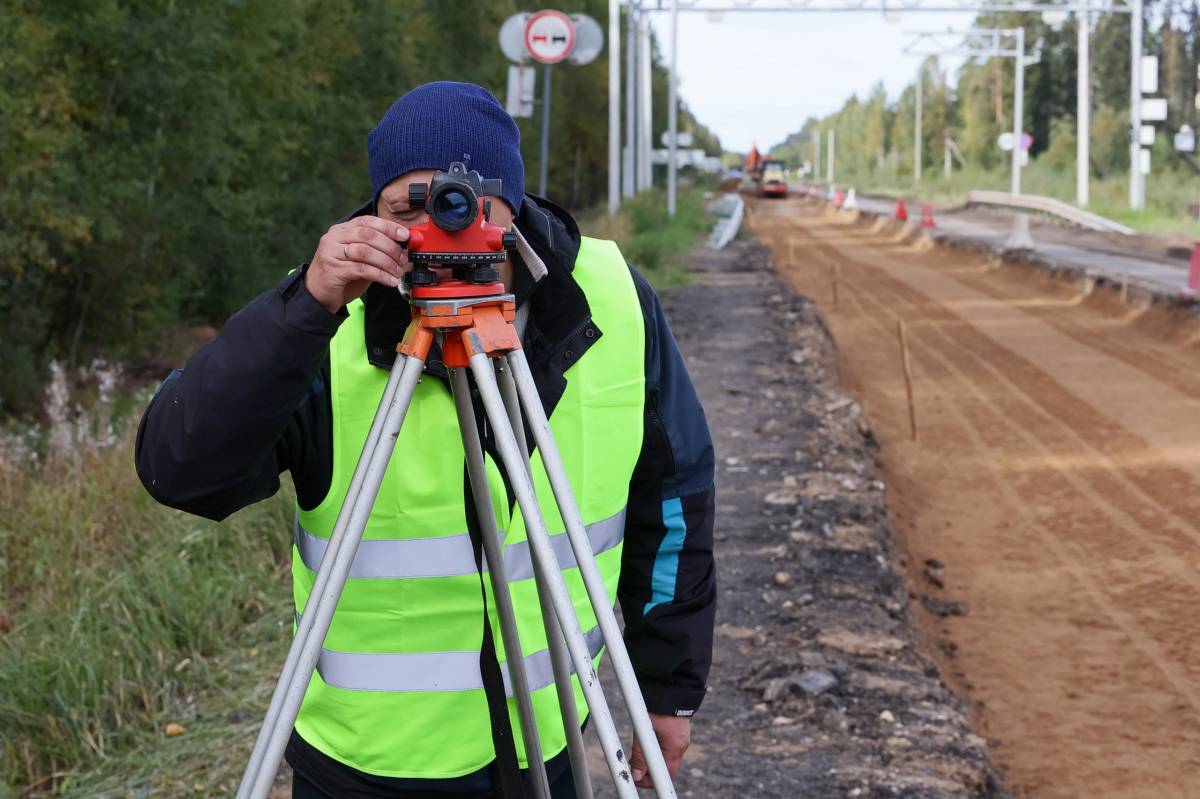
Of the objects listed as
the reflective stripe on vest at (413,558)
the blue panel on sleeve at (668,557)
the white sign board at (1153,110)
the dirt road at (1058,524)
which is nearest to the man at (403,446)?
the reflective stripe on vest at (413,558)

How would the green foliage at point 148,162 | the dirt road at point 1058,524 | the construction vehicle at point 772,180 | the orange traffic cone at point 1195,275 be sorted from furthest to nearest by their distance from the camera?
the construction vehicle at point 772,180
the orange traffic cone at point 1195,275
the green foliage at point 148,162
the dirt road at point 1058,524

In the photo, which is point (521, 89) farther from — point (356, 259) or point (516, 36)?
point (356, 259)

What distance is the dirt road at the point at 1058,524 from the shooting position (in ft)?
17.6

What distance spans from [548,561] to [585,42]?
379 inches

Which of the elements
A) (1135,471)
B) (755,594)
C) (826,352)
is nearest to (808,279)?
(826,352)

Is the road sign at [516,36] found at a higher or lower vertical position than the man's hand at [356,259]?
higher

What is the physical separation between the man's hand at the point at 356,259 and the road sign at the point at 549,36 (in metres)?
8.63

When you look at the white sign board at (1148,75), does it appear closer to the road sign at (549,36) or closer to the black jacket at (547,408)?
the road sign at (549,36)

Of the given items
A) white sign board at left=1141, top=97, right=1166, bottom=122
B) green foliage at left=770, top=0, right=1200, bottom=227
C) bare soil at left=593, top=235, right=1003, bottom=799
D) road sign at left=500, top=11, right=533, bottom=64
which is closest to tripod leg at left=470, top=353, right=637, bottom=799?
bare soil at left=593, top=235, right=1003, bottom=799

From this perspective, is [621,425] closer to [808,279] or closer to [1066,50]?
[808,279]

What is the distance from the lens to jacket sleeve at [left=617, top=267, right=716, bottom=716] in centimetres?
233

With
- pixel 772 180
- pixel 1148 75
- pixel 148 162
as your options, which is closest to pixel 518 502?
pixel 148 162

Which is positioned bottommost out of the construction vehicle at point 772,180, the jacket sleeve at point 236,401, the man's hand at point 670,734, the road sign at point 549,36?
the man's hand at point 670,734

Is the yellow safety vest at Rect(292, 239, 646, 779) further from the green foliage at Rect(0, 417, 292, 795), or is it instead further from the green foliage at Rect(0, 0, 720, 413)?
the green foliage at Rect(0, 0, 720, 413)
